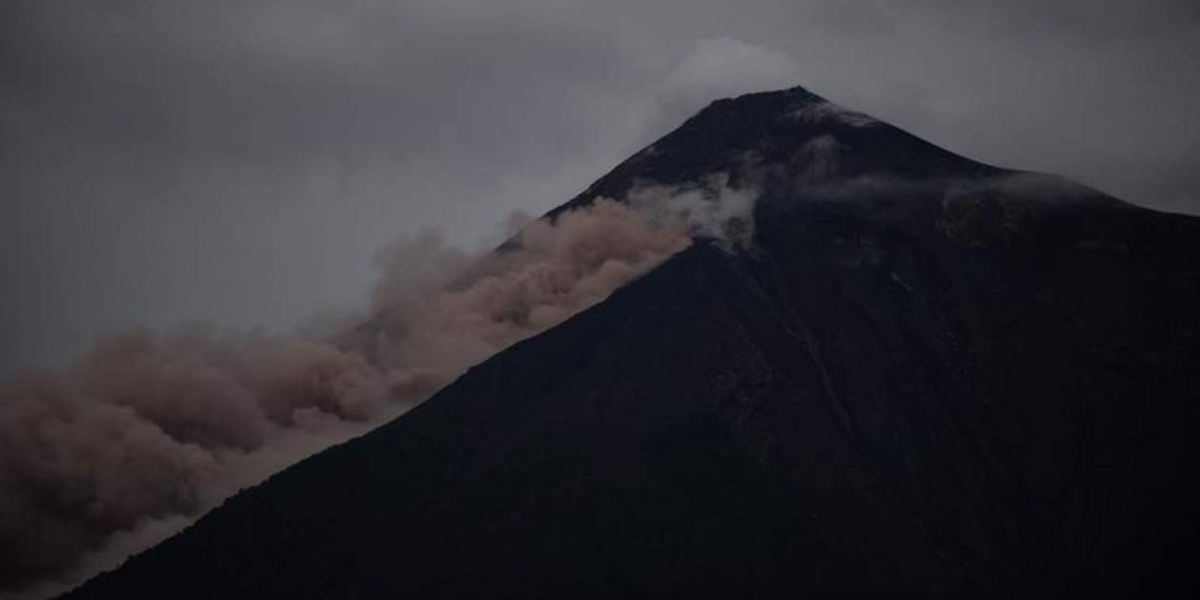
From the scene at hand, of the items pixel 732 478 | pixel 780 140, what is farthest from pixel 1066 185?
pixel 732 478

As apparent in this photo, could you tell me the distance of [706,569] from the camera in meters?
98.6

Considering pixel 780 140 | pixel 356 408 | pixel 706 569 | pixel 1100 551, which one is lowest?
pixel 1100 551

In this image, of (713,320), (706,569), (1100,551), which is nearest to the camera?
(706,569)

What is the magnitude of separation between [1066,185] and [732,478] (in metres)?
39.9

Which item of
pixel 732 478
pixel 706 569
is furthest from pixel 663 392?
pixel 706 569

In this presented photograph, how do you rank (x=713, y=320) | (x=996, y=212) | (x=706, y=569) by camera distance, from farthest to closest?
(x=996, y=212) → (x=713, y=320) → (x=706, y=569)

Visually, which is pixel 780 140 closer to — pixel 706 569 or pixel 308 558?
pixel 706 569

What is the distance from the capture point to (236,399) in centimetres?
11625

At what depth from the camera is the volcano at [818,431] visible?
99.1 m

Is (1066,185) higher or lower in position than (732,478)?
higher

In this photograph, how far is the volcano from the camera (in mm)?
99062

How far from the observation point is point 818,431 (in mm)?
108875

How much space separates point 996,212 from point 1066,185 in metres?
6.44

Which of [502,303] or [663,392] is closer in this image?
[663,392]
